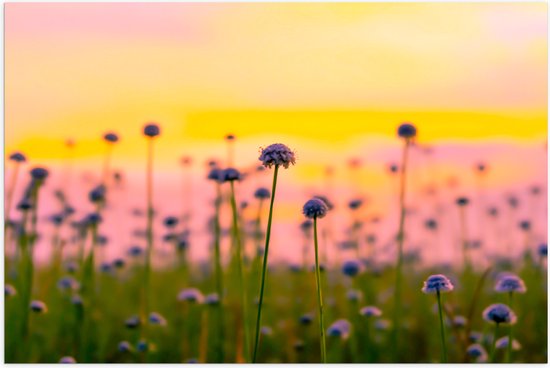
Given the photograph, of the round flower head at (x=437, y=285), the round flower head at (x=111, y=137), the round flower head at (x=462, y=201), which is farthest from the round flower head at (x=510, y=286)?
the round flower head at (x=111, y=137)

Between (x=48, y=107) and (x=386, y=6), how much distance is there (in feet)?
5.27

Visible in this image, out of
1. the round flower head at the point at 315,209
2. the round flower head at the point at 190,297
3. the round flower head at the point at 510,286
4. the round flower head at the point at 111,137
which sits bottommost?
the round flower head at the point at 510,286

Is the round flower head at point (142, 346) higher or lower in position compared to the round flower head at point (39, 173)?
lower

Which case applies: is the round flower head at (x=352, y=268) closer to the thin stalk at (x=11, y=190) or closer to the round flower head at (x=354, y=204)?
the round flower head at (x=354, y=204)

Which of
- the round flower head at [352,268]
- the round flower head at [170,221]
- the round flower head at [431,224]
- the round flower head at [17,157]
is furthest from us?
the round flower head at [431,224]

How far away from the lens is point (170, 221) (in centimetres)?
383

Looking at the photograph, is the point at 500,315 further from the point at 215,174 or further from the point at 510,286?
the point at 215,174

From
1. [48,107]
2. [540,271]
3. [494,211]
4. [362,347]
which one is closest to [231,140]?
[48,107]

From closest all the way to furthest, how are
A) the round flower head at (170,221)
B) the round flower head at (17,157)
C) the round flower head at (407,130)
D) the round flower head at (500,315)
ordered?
the round flower head at (500,315)
the round flower head at (407,130)
the round flower head at (17,157)
the round flower head at (170,221)

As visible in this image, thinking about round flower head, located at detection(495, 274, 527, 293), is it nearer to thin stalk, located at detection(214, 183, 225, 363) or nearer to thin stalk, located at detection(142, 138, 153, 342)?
thin stalk, located at detection(214, 183, 225, 363)

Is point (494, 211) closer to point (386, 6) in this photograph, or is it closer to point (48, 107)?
point (386, 6)

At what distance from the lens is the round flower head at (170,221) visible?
3834 millimetres

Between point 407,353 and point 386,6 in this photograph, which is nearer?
point 386,6

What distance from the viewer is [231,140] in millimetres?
2969
